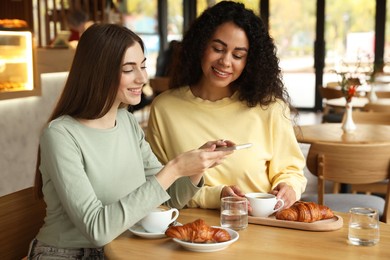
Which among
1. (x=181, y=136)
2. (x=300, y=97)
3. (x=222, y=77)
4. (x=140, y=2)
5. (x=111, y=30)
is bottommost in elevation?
(x=300, y=97)

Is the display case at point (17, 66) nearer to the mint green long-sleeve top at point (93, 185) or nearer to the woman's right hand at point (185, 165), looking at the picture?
the mint green long-sleeve top at point (93, 185)

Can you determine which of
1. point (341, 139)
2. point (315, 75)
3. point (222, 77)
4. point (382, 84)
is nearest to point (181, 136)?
point (222, 77)

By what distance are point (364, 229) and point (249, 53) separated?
0.92 metres

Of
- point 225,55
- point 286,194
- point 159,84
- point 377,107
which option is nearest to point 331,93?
point 377,107

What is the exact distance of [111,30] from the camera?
1770mm

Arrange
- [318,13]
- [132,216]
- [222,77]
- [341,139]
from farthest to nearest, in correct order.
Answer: [318,13]
[341,139]
[222,77]
[132,216]

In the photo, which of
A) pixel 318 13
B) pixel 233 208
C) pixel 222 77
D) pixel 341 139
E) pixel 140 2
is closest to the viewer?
pixel 233 208

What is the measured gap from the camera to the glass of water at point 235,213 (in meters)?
1.70

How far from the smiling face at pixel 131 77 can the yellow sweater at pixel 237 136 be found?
1.55 feet

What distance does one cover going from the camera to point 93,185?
68.4 inches

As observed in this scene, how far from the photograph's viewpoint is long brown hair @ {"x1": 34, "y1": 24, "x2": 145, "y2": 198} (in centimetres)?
174

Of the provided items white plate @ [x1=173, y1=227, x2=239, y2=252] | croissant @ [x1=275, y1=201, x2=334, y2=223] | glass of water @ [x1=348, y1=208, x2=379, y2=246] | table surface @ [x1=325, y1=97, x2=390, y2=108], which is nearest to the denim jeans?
white plate @ [x1=173, y1=227, x2=239, y2=252]

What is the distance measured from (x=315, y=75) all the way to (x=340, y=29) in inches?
37.2

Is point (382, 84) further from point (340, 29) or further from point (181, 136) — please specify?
point (181, 136)
